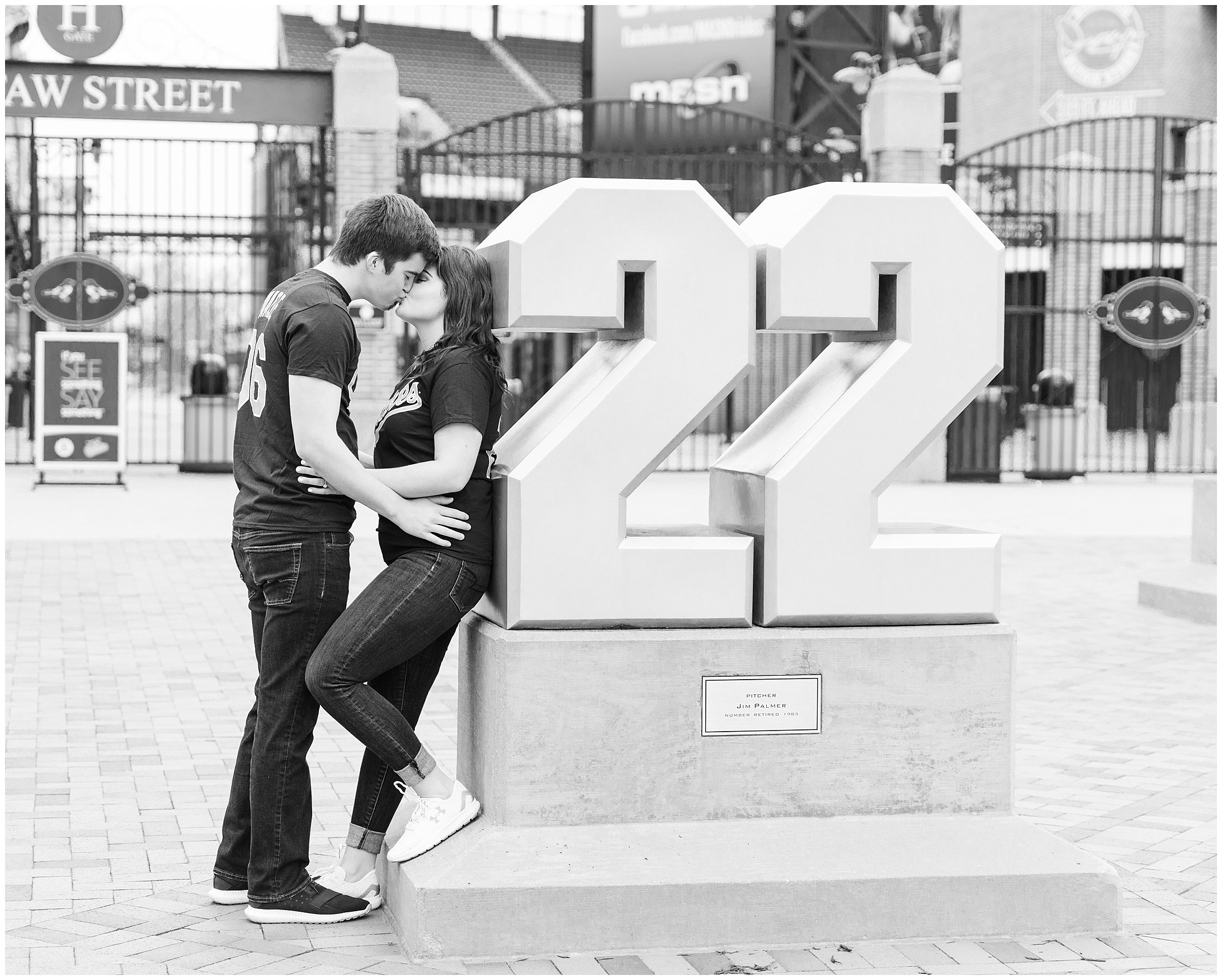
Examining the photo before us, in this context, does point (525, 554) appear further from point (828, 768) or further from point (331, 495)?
point (828, 768)

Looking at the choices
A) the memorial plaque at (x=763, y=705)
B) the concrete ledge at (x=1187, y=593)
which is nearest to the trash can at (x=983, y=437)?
the concrete ledge at (x=1187, y=593)

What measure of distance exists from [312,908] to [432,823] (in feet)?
1.19

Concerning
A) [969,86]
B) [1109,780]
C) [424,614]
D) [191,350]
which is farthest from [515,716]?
[191,350]

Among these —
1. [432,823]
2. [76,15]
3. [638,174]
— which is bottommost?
[432,823]

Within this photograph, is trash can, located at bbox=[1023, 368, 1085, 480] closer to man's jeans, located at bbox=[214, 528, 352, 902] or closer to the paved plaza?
the paved plaza

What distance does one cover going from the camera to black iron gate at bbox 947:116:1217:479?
18.7 m

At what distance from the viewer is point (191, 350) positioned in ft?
144

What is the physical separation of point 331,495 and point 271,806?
77 cm

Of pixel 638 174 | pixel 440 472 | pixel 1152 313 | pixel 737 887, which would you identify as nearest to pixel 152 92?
pixel 638 174

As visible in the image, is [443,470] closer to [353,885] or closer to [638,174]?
[353,885]

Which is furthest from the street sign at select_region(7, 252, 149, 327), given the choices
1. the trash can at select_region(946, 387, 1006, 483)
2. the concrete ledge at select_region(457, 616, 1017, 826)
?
the concrete ledge at select_region(457, 616, 1017, 826)

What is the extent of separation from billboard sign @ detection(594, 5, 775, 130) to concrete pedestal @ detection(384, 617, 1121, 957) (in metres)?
26.6

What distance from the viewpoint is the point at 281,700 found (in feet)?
12.3

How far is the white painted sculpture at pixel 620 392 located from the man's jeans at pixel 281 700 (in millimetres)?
441
